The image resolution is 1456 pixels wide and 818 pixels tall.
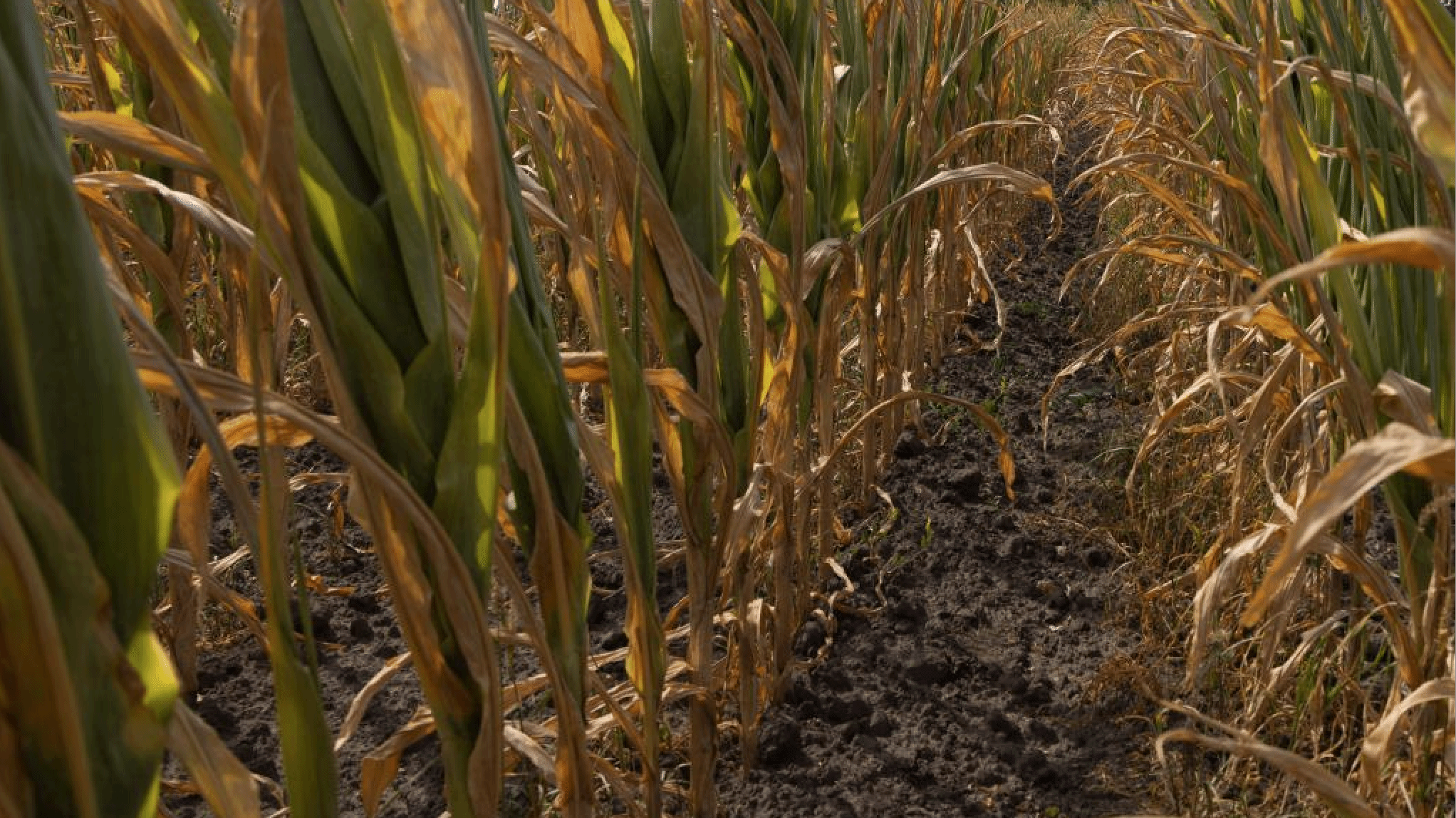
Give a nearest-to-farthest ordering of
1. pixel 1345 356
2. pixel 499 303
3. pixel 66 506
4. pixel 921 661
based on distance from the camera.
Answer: pixel 66 506 → pixel 499 303 → pixel 1345 356 → pixel 921 661

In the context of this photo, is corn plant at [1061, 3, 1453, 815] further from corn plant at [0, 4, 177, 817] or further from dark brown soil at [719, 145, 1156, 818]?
corn plant at [0, 4, 177, 817]

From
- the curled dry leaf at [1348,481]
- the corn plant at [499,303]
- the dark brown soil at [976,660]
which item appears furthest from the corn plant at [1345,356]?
the corn plant at [499,303]

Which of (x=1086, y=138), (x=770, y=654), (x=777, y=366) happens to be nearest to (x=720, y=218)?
(x=777, y=366)

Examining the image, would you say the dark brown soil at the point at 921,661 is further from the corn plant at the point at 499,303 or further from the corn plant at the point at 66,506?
the corn plant at the point at 66,506

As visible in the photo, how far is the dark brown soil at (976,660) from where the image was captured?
4.82 ft

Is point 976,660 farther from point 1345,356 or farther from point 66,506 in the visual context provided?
point 66,506

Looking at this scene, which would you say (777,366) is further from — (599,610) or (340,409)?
(340,409)

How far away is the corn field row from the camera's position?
48 centimetres

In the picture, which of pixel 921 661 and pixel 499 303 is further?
pixel 921 661

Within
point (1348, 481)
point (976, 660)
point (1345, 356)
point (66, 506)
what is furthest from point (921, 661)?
point (66, 506)

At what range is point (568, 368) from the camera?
3.30 ft

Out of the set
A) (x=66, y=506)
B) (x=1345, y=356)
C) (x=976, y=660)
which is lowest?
(x=976, y=660)

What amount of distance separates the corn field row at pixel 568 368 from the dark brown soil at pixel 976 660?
0.08 m

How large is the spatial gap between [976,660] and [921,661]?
0.27 feet
